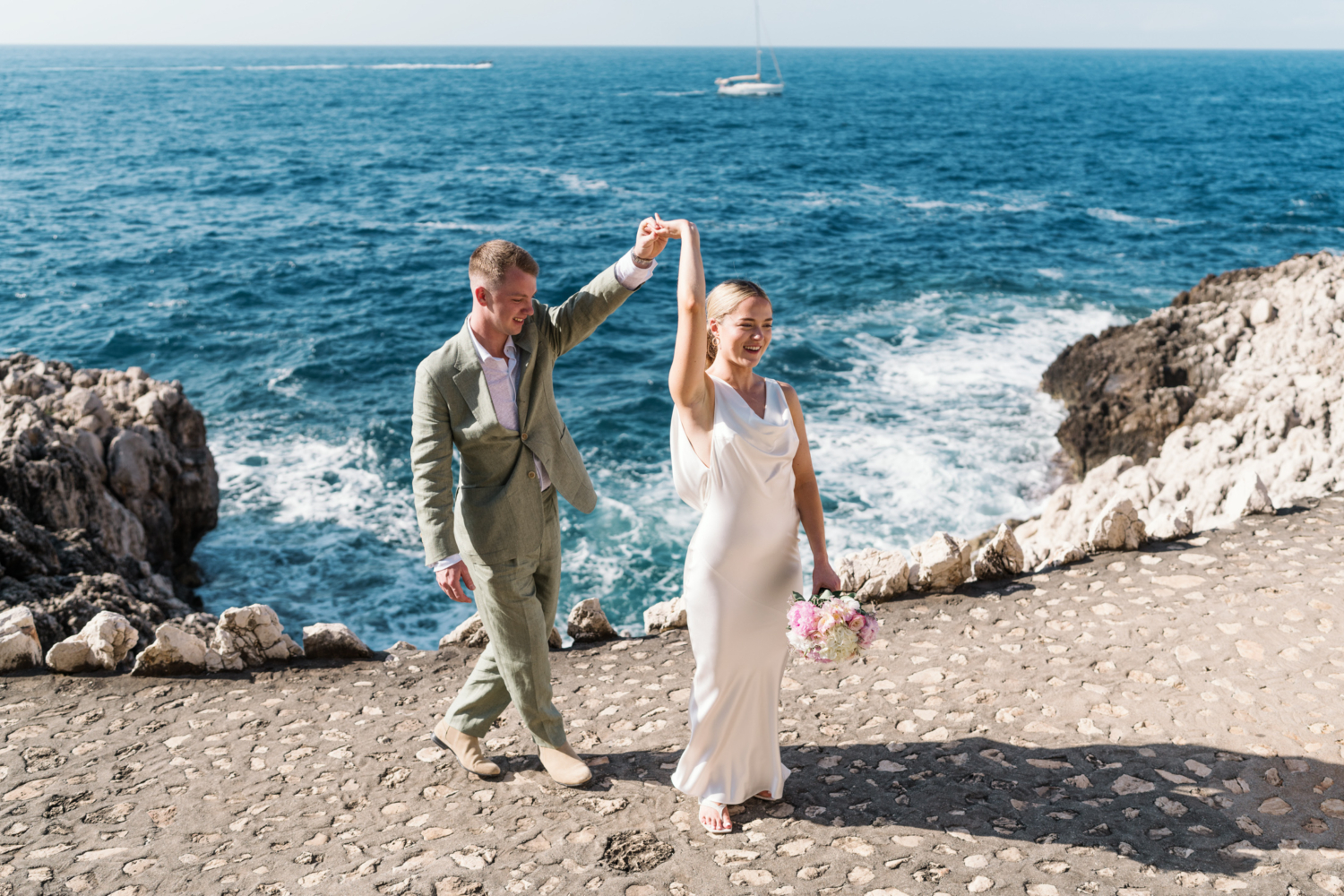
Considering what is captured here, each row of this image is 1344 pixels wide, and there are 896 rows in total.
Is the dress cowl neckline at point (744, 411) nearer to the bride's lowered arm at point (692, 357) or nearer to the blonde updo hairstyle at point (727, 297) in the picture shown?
the bride's lowered arm at point (692, 357)

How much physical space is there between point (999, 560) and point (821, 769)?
120 inches

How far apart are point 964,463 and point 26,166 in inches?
2011

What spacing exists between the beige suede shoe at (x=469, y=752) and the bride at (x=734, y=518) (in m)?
1.22

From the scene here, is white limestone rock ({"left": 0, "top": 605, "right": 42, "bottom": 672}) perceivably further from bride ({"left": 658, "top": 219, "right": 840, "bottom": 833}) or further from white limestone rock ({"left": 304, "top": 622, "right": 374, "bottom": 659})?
bride ({"left": 658, "top": 219, "right": 840, "bottom": 833})

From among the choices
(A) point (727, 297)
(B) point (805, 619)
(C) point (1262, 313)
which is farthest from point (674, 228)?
(C) point (1262, 313)

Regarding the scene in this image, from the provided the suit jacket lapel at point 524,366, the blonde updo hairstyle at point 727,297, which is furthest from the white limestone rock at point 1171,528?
the suit jacket lapel at point 524,366

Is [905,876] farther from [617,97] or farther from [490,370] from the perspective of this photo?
[617,97]

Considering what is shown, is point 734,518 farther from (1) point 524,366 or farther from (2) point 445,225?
(2) point 445,225

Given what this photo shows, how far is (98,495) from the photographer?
10.6 meters

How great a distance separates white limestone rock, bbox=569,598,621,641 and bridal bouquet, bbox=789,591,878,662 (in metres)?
2.95

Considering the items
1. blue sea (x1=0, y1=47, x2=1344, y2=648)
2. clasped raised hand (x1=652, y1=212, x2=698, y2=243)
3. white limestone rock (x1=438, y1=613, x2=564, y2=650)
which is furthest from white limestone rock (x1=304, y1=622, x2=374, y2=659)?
blue sea (x1=0, y1=47, x2=1344, y2=648)

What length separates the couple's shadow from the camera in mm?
4031

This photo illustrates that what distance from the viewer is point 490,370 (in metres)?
4.28

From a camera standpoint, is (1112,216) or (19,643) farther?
(1112,216)
